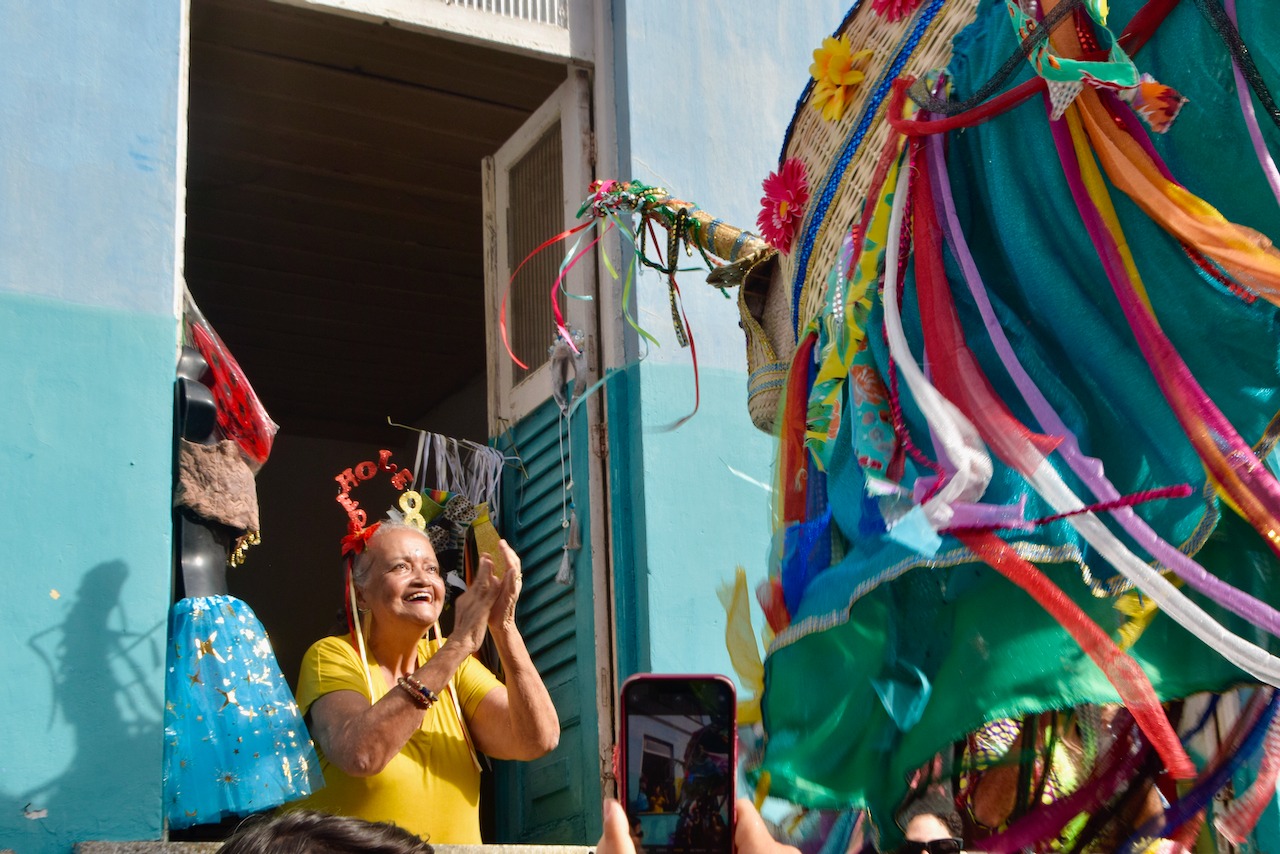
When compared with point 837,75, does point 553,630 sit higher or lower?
lower

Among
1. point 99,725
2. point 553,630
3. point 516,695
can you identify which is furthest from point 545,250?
point 99,725

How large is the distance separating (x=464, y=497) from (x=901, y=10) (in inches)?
85.6

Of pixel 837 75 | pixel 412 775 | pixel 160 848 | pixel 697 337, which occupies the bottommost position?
pixel 160 848

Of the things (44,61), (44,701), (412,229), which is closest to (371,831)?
(44,701)

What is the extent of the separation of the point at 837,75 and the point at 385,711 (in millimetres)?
1759

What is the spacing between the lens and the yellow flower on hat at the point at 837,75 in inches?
124

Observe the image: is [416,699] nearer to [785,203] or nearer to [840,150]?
[785,203]

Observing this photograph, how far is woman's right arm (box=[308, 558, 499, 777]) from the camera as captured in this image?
137 inches

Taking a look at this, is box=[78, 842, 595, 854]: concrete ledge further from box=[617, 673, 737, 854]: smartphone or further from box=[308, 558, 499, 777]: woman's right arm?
box=[617, 673, 737, 854]: smartphone

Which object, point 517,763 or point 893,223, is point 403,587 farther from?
point 893,223

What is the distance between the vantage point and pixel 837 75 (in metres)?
3.17

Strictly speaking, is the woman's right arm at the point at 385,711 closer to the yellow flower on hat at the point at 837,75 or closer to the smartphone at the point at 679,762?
the yellow flower on hat at the point at 837,75

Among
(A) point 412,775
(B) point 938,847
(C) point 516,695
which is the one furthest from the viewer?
(C) point 516,695

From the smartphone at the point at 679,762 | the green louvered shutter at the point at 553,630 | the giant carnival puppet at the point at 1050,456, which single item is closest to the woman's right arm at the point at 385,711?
the green louvered shutter at the point at 553,630
